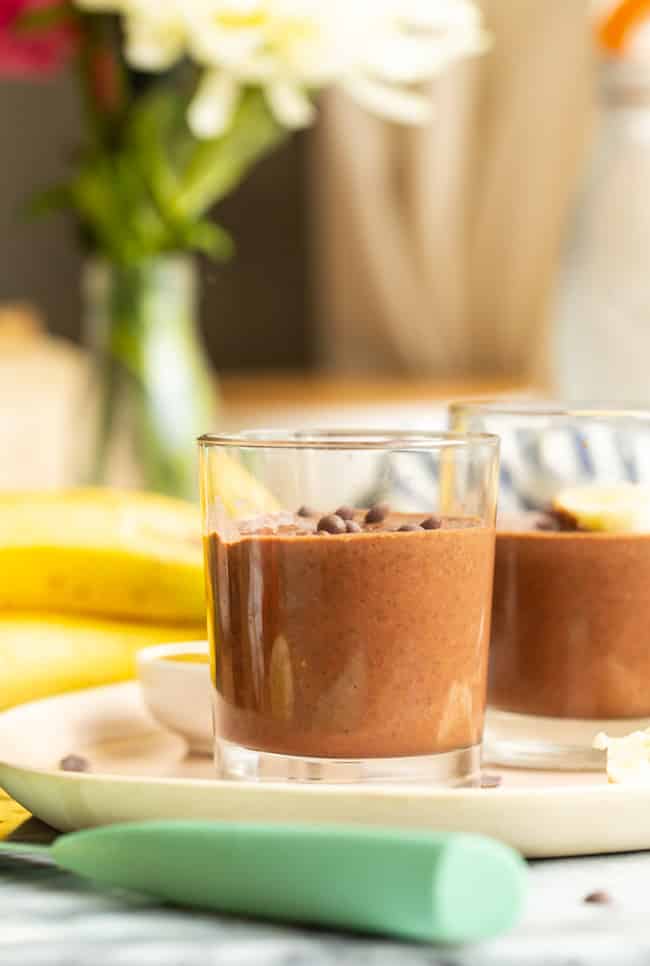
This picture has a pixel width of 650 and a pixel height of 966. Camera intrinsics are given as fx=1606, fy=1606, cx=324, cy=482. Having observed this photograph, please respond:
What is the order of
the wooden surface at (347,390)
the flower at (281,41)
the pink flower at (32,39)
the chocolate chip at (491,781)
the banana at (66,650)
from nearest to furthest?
the chocolate chip at (491,781) < the banana at (66,650) < the flower at (281,41) < the pink flower at (32,39) < the wooden surface at (347,390)

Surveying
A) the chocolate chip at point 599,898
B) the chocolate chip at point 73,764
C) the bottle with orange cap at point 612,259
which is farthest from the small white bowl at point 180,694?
the bottle with orange cap at point 612,259

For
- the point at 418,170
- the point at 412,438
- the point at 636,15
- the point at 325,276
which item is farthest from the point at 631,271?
the point at 325,276

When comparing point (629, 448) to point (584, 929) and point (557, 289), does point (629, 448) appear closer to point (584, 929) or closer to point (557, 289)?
point (584, 929)

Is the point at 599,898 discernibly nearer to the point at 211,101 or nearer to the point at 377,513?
the point at 377,513

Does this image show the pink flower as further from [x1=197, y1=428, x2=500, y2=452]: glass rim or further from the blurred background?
[x1=197, y1=428, x2=500, y2=452]: glass rim

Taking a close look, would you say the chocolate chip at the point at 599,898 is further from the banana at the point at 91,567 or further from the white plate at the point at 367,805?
the banana at the point at 91,567

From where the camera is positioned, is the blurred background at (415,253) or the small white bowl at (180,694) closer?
the small white bowl at (180,694)
